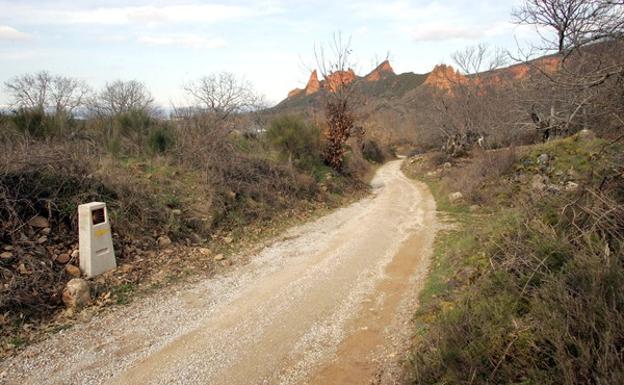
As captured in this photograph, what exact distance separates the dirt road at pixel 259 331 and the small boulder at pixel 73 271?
1.18 m

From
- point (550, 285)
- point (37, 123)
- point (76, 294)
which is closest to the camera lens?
point (550, 285)

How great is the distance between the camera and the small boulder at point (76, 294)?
498 cm

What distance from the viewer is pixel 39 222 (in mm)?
6070

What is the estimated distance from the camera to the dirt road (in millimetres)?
3760

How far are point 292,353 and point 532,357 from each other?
8.03 feet

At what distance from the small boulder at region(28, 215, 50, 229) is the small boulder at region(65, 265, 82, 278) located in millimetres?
1047

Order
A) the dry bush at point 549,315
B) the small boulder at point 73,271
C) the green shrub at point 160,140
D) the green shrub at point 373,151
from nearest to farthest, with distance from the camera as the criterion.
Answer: the dry bush at point 549,315 → the small boulder at point 73,271 → the green shrub at point 160,140 → the green shrub at point 373,151

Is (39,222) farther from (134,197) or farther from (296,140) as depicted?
(296,140)

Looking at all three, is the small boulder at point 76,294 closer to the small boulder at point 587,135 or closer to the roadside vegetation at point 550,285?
the roadside vegetation at point 550,285

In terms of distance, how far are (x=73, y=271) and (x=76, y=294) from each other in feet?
2.38

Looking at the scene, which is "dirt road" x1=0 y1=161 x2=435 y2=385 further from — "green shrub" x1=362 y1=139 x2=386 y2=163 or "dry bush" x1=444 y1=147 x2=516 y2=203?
"green shrub" x1=362 y1=139 x2=386 y2=163

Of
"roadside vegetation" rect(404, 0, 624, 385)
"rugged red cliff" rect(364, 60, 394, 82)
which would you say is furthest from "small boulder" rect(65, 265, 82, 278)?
"rugged red cliff" rect(364, 60, 394, 82)

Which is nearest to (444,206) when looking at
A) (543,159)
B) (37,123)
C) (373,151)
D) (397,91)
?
(543,159)

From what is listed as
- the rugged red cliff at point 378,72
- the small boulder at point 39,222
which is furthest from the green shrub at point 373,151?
the small boulder at point 39,222
